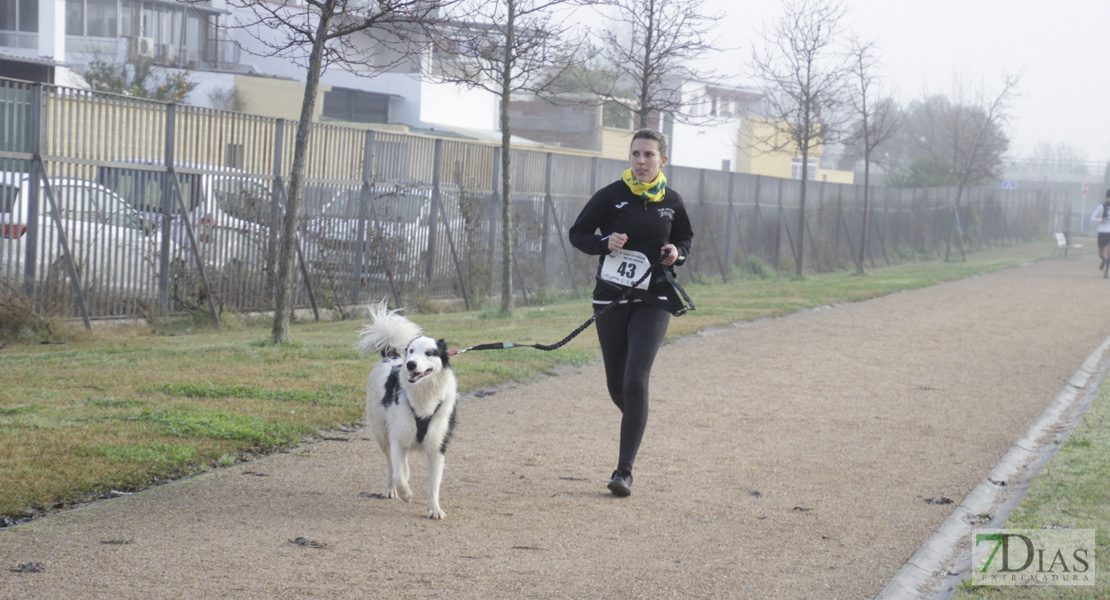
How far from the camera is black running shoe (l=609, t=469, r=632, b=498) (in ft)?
21.4

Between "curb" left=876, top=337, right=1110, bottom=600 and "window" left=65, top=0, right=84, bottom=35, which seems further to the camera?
"window" left=65, top=0, right=84, bottom=35

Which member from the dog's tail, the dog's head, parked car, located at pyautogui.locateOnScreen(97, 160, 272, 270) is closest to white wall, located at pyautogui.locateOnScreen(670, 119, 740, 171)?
parked car, located at pyautogui.locateOnScreen(97, 160, 272, 270)

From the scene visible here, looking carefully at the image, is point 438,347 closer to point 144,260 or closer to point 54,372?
point 54,372

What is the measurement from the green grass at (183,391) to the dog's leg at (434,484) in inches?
66.4

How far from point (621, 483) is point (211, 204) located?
9560 mm

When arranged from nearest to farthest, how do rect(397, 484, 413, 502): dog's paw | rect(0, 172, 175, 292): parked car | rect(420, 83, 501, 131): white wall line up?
rect(397, 484, 413, 502): dog's paw → rect(0, 172, 175, 292): parked car → rect(420, 83, 501, 131): white wall

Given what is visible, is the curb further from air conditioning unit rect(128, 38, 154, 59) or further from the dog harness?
air conditioning unit rect(128, 38, 154, 59)

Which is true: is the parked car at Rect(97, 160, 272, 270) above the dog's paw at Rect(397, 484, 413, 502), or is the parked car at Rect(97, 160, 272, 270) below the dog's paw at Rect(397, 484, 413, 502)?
above

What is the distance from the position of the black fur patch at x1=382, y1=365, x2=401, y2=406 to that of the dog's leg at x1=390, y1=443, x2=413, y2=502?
0.25 meters

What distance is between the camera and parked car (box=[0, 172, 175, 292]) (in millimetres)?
12148

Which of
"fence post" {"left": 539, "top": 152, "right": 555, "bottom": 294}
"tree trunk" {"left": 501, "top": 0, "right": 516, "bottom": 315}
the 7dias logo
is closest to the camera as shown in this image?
the 7dias logo

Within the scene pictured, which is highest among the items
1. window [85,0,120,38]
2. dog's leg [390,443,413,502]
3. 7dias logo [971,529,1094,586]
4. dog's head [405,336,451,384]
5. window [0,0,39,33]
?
window [85,0,120,38]

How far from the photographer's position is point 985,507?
6.77m

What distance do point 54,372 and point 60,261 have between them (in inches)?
133
